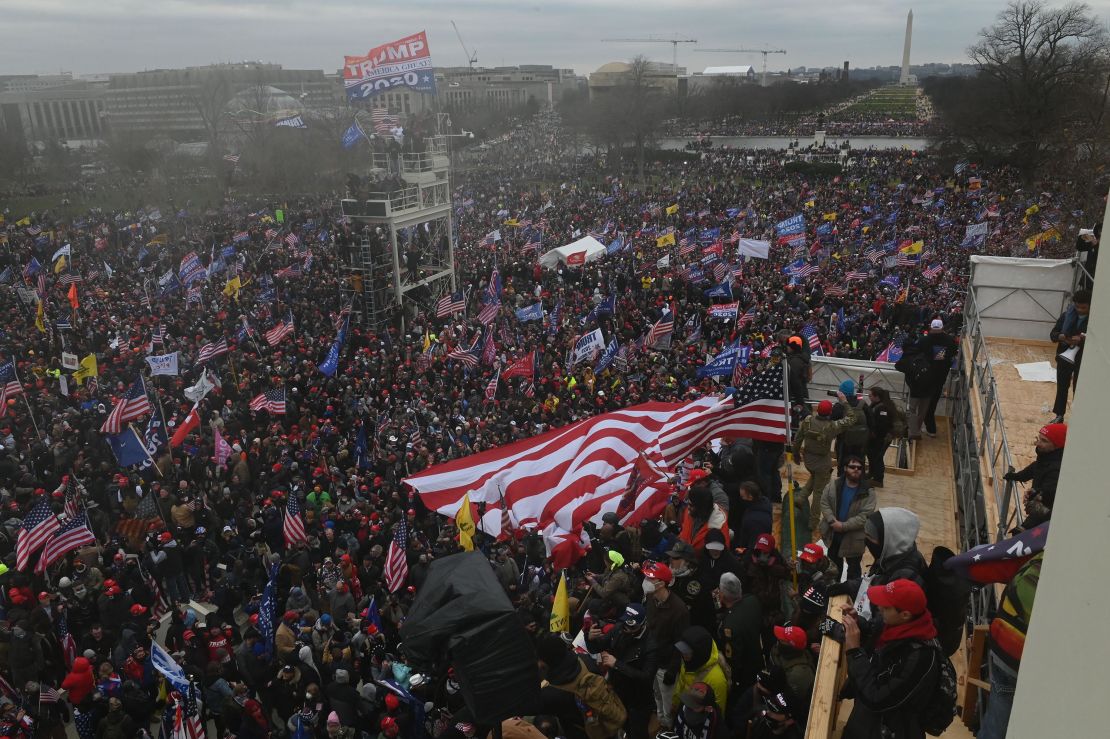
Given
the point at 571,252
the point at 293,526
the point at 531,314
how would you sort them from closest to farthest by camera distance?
the point at 293,526
the point at 531,314
the point at 571,252

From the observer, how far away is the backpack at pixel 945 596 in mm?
4512

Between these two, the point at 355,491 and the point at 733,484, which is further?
the point at 355,491

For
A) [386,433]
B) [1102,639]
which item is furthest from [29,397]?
[1102,639]

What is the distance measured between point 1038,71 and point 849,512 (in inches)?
2135

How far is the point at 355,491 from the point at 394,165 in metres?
15.2

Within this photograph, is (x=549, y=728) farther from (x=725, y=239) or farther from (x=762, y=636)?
(x=725, y=239)

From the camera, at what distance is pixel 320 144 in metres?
58.8

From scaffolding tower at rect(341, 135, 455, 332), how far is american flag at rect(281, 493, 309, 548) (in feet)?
40.5

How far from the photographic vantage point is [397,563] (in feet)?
31.7

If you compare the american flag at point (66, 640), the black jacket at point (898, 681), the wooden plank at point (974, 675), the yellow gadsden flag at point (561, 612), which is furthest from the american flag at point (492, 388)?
the black jacket at point (898, 681)

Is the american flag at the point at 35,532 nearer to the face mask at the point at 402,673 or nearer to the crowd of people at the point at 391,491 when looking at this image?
the crowd of people at the point at 391,491

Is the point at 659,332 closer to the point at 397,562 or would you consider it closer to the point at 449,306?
the point at 449,306

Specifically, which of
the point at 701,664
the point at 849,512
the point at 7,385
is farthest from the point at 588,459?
the point at 7,385

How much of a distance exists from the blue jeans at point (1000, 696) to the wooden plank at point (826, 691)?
94 centimetres
